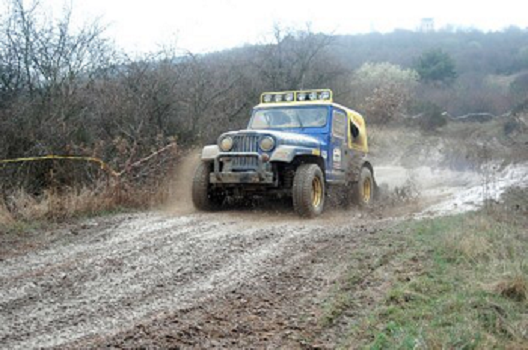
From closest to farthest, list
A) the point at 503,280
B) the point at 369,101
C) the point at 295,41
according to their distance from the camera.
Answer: the point at 503,280, the point at 295,41, the point at 369,101

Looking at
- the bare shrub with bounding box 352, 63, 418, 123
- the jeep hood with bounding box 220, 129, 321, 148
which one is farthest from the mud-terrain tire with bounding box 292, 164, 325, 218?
the bare shrub with bounding box 352, 63, 418, 123

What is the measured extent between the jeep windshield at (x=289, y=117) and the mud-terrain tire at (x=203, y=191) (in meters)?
1.58

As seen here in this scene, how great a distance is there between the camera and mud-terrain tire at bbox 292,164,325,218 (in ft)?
27.0

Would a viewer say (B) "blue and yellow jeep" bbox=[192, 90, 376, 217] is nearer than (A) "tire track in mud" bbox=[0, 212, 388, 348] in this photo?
No

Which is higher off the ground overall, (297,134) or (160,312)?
(297,134)

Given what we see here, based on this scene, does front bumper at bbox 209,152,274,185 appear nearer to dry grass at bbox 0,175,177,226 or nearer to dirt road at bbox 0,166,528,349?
dirt road at bbox 0,166,528,349

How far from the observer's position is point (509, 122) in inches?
862

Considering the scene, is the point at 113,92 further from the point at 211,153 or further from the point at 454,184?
the point at 454,184

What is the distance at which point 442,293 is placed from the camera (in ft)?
14.7

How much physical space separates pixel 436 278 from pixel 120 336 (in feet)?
8.94

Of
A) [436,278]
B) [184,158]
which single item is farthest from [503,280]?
[184,158]

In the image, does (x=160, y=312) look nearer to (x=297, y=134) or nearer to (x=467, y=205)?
(x=297, y=134)

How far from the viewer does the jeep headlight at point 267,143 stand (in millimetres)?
8375

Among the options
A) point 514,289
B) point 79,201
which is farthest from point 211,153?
point 514,289
